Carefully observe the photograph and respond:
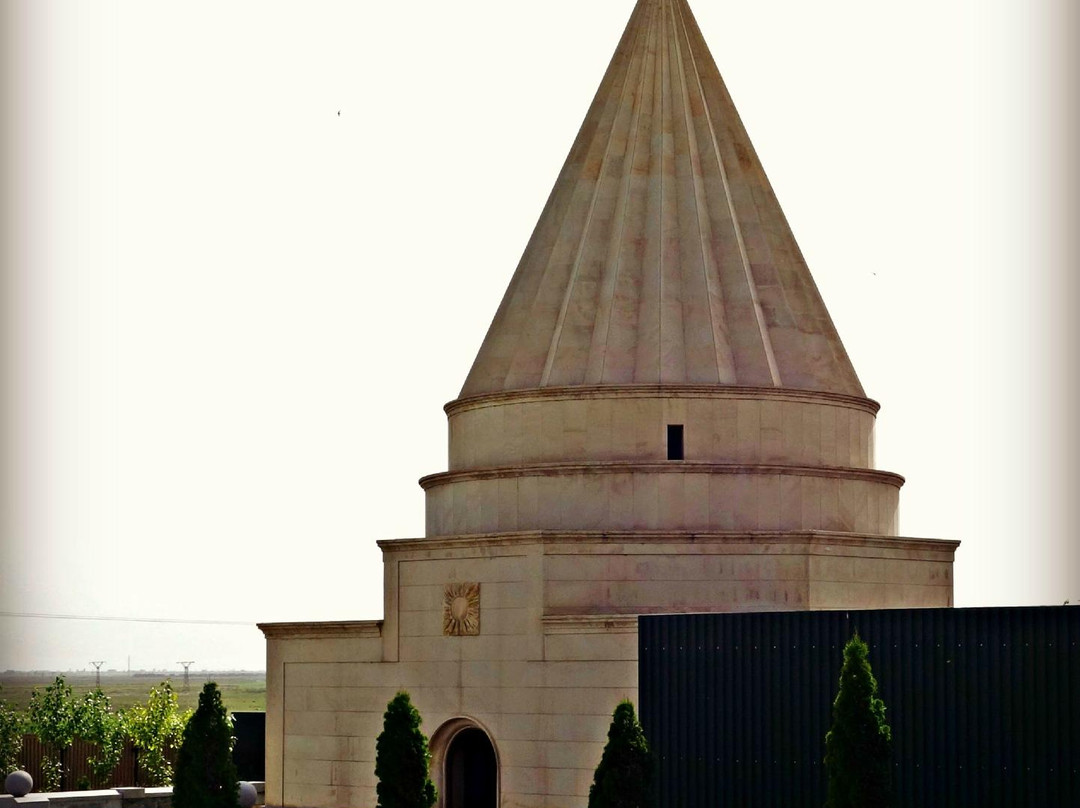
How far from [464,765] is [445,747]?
428 mm

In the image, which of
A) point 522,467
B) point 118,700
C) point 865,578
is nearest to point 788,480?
point 865,578

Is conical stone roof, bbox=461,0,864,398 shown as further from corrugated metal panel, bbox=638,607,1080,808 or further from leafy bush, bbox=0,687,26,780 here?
leafy bush, bbox=0,687,26,780

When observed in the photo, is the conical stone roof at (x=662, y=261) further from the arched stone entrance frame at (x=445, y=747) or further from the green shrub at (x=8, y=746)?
the green shrub at (x=8, y=746)

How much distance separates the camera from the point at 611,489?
3225 centimetres

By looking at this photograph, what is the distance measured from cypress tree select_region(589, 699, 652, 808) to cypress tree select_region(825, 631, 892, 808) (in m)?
2.42

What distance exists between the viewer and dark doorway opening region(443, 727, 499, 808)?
3191 cm

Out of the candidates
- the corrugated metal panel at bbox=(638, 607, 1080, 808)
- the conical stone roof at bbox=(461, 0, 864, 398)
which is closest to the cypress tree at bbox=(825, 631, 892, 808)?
the corrugated metal panel at bbox=(638, 607, 1080, 808)

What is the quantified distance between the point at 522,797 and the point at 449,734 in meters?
1.77

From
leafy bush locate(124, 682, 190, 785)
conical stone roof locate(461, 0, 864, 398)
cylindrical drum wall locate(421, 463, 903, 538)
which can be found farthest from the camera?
leafy bush locate(124, 682, 190, 785)

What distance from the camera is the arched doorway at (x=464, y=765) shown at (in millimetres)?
31797

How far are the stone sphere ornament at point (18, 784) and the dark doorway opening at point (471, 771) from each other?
767 cm

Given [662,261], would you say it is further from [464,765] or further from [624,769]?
[624,769]

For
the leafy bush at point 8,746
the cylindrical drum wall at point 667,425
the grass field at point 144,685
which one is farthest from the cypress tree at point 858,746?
the grass field at point 144,685

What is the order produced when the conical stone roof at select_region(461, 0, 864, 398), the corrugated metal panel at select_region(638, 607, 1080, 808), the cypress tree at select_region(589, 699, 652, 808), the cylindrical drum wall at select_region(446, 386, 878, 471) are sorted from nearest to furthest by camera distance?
the corrugated metal panel at select_region(638, 607, 1080, 808), the cypress tree at select_region(589, 699, 652, 808), the cylindrical drum wall at select_region(446, 386, 878, 471), the conical stone roof at select_region(461, 0, 864, 398)
